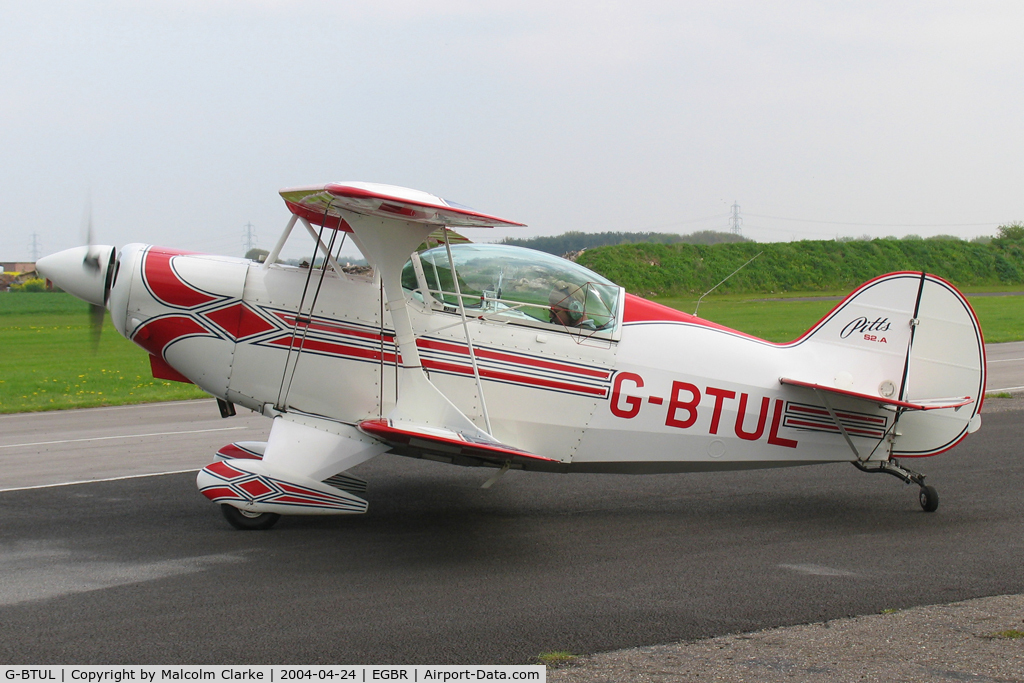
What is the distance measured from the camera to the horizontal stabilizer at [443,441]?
6.41m

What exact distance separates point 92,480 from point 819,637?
25.7 feet

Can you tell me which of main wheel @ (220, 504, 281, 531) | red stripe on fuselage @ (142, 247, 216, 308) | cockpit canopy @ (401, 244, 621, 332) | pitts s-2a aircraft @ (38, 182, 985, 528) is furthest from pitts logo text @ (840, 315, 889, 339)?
red stripe on fuselage @ (142, 247, 216, 308)

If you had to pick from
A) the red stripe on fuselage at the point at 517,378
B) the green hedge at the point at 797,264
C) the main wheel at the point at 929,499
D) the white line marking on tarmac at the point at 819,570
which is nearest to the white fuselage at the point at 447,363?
the red stripe on fuselage at the point at 517,378

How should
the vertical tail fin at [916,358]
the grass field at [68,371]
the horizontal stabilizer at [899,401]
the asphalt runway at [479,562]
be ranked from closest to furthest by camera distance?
the asphalt runway at [479,562]
the horizontal stabilizer at [899,401]
the vertical tail fin at [916,358]
the grass field at [68,371]

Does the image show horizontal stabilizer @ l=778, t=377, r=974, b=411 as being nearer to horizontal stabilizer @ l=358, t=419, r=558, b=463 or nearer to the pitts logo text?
the pitts logo text

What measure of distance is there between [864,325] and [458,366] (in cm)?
392

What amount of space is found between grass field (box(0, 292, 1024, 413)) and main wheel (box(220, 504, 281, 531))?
2.69 meters

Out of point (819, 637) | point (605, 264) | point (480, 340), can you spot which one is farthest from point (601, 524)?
point (605, 264)

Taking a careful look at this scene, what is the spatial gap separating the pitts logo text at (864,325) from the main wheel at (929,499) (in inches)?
62.3

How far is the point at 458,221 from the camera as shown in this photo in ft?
21.8

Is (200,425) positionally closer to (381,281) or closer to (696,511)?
(381,281)

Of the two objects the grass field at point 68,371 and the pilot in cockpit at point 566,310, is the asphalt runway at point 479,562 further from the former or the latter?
the grass field at point 68,371

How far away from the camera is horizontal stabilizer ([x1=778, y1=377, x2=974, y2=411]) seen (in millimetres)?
7684

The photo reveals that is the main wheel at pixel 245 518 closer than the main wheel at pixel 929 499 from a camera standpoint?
Yes
